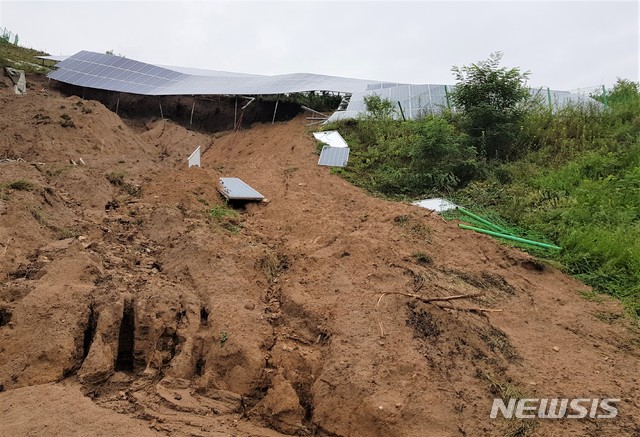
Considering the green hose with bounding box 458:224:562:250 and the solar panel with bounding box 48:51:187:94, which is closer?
the green hose with bounding box 458:224:562:250

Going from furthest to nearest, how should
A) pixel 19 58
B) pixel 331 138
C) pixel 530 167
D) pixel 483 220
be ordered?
pixel 19 58, pixel 331 138, pixel 530 167, pixel 483 220

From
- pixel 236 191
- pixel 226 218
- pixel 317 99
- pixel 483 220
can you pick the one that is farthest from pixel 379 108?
pixel 226 218

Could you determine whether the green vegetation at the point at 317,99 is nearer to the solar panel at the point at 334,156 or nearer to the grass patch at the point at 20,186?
the solar panel at the point at 334,156

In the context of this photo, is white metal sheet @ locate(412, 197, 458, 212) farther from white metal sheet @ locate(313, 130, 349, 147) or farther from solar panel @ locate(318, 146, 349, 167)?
white metal sheet @ locate(313, 130, 349, 147)

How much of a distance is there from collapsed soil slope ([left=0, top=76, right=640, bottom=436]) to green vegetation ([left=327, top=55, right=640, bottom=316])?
27.8 inches

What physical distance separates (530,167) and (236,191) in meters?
5.14

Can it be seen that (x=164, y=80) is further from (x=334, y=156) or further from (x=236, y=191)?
(x=236, y=191)

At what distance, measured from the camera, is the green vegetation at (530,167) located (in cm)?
605

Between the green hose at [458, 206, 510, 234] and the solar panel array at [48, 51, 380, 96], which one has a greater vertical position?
the solar panel array at [48, 51, 380, 96]

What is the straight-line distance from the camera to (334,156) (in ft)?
33.8

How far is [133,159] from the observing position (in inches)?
405

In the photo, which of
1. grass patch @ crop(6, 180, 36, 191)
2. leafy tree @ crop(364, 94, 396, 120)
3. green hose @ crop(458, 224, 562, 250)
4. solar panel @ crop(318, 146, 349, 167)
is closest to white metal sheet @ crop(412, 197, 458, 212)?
green hose @ crop(458, 224, 562, 250)

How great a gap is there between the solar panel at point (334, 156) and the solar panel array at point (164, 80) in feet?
14.8

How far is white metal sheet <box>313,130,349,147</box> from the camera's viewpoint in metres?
11.2
